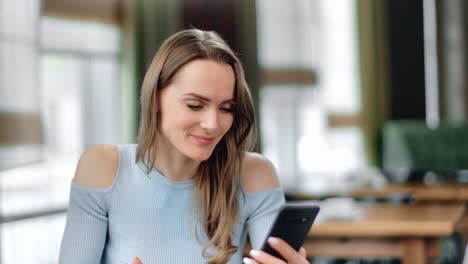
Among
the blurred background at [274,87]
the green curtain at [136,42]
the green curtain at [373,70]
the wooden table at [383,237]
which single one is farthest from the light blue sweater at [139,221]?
the green curtain at [373,70]

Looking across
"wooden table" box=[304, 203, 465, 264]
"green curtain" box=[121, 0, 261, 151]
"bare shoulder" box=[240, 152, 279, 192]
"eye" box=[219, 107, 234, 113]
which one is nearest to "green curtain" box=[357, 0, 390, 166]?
"green curtain" box=[121, 0, 261, 151]

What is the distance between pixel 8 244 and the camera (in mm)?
4441

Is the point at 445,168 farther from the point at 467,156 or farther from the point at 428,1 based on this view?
the point at 428,1

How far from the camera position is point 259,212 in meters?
2.05

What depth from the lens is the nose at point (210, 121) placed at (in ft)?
5.99

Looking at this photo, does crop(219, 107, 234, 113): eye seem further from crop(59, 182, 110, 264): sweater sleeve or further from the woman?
crop(59, 182, 110, 264): sweater sleeve

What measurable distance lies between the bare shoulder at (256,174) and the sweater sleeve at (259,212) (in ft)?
0.06

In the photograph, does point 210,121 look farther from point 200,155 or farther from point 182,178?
point 182,178

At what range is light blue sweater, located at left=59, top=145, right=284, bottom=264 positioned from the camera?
1924 millimetres

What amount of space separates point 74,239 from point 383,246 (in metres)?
2.45

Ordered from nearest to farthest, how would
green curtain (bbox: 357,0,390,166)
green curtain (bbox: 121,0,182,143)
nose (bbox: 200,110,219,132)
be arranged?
nose (bbox: 200,110,219,132), green curtain (bbox: 121,0,182,143), green curtain (bbox: 357,0,390,166)

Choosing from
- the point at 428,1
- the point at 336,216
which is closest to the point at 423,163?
the point at 428,1

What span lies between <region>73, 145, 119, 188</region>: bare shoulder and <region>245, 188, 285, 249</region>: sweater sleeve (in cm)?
35

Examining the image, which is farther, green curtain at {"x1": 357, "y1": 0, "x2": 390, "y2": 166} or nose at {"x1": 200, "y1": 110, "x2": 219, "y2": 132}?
green curtain at {"x1": 357, "y1": 0, "x2": 390, "y2": 166}
